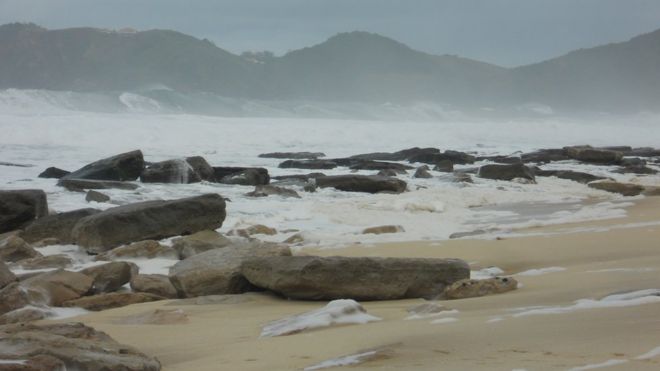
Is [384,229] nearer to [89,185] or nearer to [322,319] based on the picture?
[322,319]

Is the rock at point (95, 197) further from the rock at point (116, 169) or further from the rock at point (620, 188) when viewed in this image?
the rock at point (620, 188)

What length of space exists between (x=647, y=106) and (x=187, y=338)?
89840mm

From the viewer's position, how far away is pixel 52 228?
8492 mm

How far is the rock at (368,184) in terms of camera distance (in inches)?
551

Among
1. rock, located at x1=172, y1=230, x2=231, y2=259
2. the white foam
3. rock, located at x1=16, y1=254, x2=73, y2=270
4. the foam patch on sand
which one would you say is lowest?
rock, located at x1=16, y1=254, x2=73, y2=270

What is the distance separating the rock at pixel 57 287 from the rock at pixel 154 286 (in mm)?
316

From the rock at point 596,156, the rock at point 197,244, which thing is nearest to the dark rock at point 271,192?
the rock at point 197,244

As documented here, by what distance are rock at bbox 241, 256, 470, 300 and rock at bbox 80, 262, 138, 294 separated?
4.36ft

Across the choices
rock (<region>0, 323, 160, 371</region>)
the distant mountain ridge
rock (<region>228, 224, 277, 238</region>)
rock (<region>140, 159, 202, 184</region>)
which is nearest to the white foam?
rock (<region>0, 323, 160, 371</region>)

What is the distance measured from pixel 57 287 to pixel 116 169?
385 inches

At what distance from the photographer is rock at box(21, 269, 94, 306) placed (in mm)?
4949

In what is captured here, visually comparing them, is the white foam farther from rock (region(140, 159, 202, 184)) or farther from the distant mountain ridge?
the distant mountain ridge

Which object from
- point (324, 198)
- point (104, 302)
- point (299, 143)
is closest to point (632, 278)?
point (104, 302)

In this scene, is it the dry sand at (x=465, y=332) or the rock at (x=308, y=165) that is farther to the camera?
the rock at (x=308, y=165)
